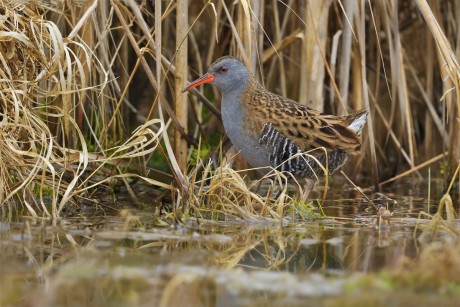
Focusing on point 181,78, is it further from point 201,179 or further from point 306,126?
point 306,126

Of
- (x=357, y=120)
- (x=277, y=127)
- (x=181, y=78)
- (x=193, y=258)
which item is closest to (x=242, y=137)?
(x=277, y=127)

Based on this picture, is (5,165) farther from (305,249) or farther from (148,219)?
(305,249)

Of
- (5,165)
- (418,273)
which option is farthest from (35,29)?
(418,273)

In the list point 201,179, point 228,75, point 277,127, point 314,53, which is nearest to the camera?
point 201,179

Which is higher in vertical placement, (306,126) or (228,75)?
(228,75)

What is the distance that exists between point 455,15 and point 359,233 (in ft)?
9.12

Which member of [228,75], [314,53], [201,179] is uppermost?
[314,53]

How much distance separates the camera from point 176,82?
5090 millimetres

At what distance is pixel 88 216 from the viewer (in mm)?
4832

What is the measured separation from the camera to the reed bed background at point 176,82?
4773 millimetres

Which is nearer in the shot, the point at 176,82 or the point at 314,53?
the point at 176,82

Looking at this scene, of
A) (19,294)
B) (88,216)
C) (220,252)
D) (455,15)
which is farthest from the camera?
(455,15)

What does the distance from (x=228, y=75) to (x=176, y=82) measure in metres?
0.59

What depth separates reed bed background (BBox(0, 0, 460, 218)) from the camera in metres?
4.77
